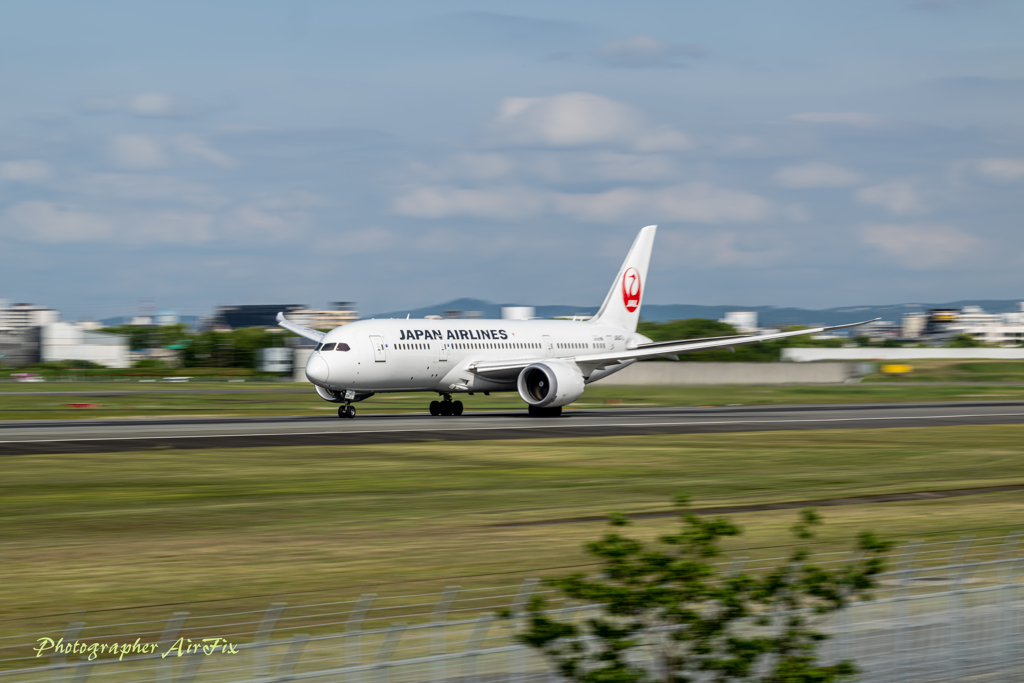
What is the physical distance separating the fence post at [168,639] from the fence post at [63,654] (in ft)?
2.51

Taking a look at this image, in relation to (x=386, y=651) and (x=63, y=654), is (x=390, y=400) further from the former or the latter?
(x=386, y=651)

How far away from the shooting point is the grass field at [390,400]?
60.9m

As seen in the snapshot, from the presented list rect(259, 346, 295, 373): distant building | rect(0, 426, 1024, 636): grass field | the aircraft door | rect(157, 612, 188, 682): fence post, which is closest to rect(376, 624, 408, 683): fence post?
rect(157, 612, 188, 682): fence post

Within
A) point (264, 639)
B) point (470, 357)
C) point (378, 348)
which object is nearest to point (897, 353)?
point (470, 357)

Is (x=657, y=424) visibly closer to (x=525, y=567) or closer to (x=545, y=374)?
(x=545, y=374)

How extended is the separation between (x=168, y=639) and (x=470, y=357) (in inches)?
1674

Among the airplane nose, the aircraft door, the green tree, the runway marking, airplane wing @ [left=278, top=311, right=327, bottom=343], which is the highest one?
airplane wing @ [left=278, top=311, right=327, bottom=343]

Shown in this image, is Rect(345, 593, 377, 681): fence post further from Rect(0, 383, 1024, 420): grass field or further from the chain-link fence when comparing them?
Rect(0, 383, 1024, 420): grass field

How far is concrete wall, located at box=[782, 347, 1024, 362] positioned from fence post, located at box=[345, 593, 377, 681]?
159m

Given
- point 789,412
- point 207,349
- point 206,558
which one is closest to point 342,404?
point 789,412

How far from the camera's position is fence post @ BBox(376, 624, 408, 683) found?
8367mm

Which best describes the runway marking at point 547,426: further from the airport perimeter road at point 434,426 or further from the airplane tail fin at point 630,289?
→ the airplane tail fin at point 630,289

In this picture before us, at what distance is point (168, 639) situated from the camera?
1100cm

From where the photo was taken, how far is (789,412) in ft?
189
